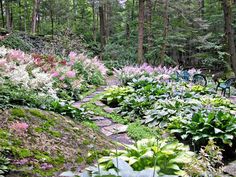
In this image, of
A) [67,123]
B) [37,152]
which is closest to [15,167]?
[37,152]

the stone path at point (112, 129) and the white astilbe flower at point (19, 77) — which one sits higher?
the white astilbe flower at point (19, 77)

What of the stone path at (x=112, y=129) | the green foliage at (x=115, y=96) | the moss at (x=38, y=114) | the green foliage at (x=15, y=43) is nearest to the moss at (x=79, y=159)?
the moss at (x=38, y=114)

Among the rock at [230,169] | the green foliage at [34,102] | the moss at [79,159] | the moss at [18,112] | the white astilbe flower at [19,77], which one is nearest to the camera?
the moss at [79,159]

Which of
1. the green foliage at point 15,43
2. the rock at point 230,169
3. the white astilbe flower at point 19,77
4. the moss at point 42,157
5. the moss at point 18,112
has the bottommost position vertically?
the rock at point 230,169

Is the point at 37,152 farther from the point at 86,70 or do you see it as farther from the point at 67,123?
the point at 86,70

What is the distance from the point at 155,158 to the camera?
8.45 feet

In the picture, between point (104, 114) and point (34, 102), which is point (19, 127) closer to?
point (34, 102)

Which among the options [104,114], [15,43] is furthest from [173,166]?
[15,43]

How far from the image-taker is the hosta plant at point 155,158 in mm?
2617

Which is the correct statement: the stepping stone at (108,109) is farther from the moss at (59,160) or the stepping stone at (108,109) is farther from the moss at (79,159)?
the moss at (59,160)

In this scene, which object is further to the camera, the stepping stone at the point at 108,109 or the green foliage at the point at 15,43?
the green foliage at the point at 15,43

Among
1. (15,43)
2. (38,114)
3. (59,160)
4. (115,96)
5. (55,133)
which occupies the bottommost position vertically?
(115,96)

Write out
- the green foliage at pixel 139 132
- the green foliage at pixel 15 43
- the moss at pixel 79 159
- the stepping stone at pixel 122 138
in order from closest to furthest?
the moss at pixel 79 159
the stepping stone at pixel 122 138
the green foliage at pixel 139 132
the green foliage at pixel 15 43

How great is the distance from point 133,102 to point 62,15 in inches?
751
